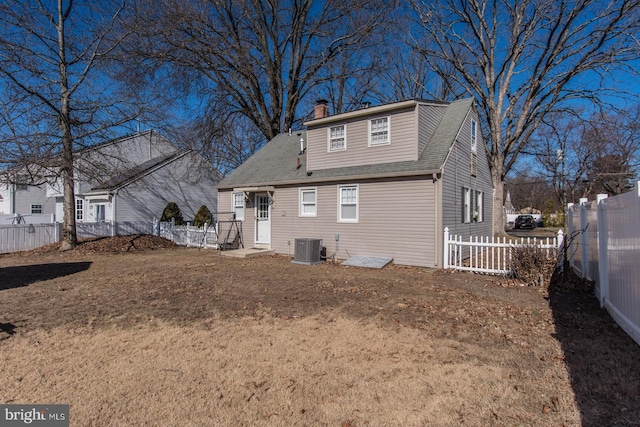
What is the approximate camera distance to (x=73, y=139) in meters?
13.5

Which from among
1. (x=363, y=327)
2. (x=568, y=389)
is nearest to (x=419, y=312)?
(x=363, y=327)

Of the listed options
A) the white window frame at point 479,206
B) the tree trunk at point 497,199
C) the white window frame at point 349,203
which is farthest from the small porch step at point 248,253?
the tree trunk at point 497,199

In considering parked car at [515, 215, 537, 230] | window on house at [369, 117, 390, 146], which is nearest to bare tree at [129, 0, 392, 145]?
window on house at [369, 117, 390, 146]

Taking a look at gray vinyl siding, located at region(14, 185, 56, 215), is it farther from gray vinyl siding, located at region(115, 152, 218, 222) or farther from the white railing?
the white railing

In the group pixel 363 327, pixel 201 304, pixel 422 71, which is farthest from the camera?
pixel 422 71

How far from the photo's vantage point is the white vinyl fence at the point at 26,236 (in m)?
13.8

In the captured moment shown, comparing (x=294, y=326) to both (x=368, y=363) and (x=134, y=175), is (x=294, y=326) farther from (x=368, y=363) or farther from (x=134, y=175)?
(x=134, y=175)

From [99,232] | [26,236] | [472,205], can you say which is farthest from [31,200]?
[472,205]

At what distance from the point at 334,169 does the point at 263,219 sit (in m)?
3.81

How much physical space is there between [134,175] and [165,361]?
61.8 feet

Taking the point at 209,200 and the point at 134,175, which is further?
the point at 209,200

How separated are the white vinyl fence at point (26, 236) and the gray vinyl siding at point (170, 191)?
3.75 meters

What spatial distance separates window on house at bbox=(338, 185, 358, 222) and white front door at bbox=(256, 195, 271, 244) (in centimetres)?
339

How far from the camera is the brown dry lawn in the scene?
2.91 meters
